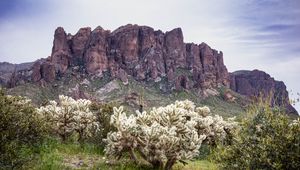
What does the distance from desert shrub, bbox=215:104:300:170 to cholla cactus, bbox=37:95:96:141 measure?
9451 millimetres

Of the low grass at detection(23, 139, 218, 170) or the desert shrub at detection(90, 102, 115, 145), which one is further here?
the desert shrub at detection(90, 102, 115, 145)

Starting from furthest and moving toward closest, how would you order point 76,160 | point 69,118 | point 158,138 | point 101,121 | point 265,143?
point 101,121 → point 69,118 → point 76,160 → point 158,138 → point 265,143

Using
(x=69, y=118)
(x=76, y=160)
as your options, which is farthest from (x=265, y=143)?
(x=69, y=118)

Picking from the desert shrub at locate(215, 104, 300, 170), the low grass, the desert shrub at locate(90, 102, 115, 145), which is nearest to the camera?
the desert shrub at locate(215, 104, 300, 170)

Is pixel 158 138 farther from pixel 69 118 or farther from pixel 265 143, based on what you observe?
pixel 69 118

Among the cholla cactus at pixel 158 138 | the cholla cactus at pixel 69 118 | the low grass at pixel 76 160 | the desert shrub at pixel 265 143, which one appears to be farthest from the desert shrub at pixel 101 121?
the desert shrub at pixel 265 143

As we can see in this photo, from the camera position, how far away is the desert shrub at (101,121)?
68.8ft

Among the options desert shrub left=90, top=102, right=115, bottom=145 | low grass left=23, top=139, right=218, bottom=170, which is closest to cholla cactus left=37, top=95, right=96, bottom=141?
desert shrub left=90, top=102, right=115, bottom=145

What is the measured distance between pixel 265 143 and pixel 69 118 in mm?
12575

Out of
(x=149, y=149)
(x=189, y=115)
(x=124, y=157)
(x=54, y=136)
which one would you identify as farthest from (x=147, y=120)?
(x=54, y=136)

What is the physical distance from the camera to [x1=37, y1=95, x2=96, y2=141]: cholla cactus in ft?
68.4

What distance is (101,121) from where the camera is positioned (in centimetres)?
2205

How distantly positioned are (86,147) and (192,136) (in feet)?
21.5

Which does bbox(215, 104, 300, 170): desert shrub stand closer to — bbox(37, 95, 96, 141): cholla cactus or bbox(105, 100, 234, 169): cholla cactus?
bbox(105, 100, 234, 169): cholla cactus
